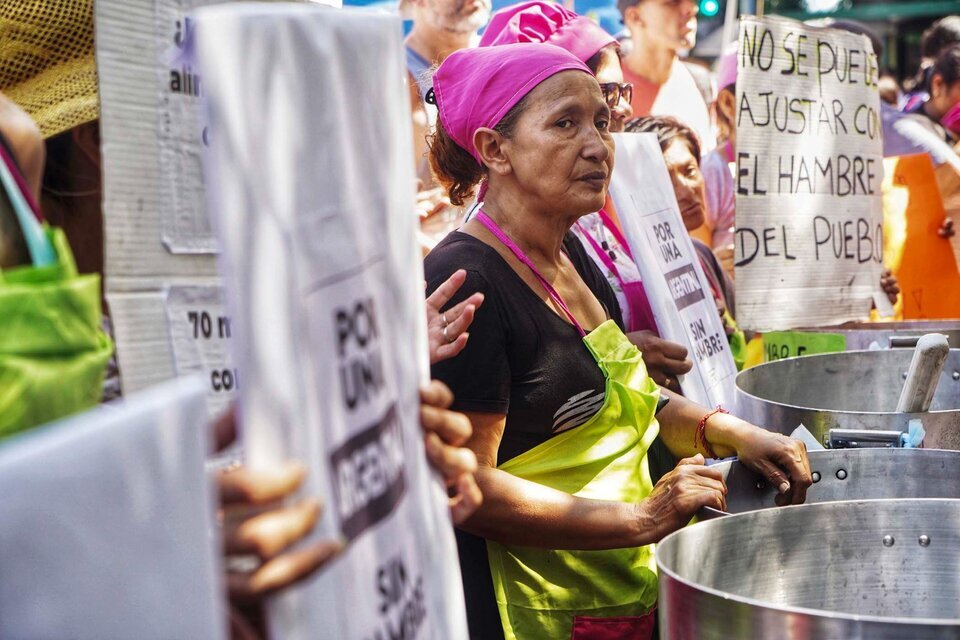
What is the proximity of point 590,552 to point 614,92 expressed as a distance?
136cm

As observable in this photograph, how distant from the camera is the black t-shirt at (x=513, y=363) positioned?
2070 mm

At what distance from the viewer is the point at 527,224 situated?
233cm

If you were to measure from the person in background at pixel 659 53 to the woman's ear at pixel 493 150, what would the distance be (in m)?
3.01

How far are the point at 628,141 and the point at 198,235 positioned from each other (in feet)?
5.10

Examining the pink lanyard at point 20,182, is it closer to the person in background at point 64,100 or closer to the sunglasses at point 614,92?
the person in background at point 64,100

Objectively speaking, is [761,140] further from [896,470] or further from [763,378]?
[896,470]

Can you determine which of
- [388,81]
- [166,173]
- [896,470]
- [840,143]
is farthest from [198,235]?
[840,143]

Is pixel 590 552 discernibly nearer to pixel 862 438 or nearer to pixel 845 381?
pixel 862 438

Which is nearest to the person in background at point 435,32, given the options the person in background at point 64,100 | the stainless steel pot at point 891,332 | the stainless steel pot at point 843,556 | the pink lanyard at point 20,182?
the stainless steel pot at point 891,332

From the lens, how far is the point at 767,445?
2111mm

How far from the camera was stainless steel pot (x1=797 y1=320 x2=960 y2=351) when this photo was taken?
115 inches

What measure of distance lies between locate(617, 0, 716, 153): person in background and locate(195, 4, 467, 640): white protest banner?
4294mm

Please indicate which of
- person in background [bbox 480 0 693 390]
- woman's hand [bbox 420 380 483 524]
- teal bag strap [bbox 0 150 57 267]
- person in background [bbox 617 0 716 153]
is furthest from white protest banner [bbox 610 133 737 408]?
person in background [bbox 617 0 716 153]

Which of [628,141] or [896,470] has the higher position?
[628,141]
